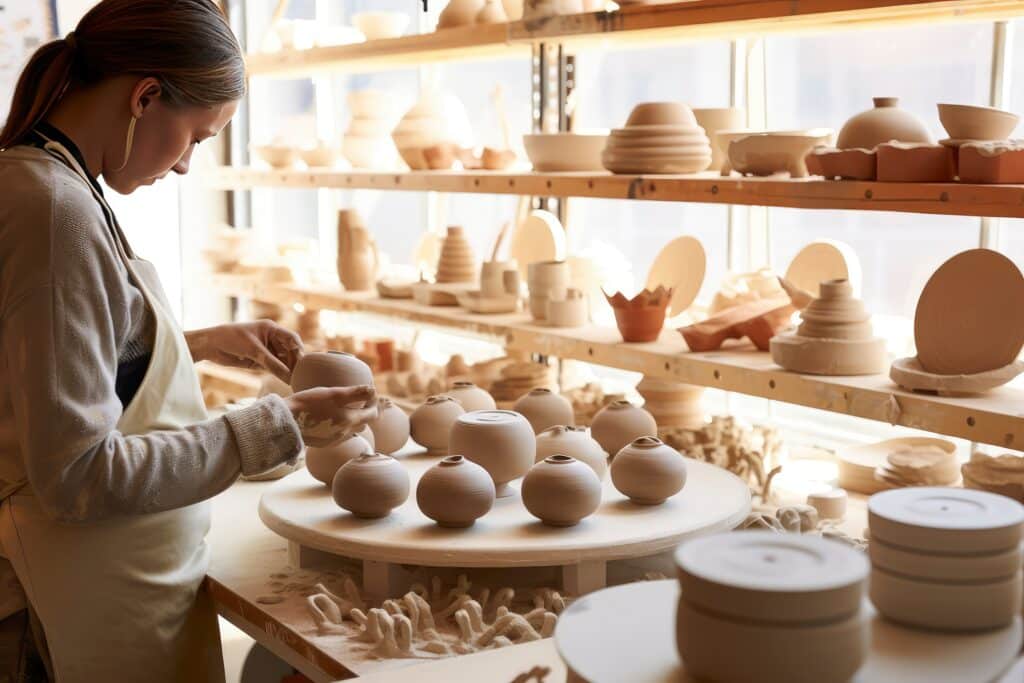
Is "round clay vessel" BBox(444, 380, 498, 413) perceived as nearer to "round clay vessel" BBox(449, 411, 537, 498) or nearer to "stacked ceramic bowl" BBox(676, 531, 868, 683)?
"round clay vessel" BBox(449, 411, 537, 498)

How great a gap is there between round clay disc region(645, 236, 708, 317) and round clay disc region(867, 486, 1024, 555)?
6.43 feet

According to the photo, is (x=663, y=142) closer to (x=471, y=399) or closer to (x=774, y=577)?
(x=471, y=399)

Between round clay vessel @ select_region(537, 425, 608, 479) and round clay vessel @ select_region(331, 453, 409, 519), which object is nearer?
round clay vessel @ select_region(331, 453, 409, 519)

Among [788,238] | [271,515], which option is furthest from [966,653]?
[788,238]

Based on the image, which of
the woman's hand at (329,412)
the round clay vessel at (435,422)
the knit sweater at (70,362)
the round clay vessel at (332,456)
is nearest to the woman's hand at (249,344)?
the round clay vessel at (332,456)

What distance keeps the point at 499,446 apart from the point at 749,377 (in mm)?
704

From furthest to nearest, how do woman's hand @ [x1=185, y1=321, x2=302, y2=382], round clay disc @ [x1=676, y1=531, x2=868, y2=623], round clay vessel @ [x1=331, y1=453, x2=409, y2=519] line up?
woman's hand @ [x1=185, y1=321, x2=302, y2=382] → round clay vessel @ [x1=331, y1=453, x2=409, y2=519] → round clay disc @ [x1=676, y1=531, x2=868, y2=623]

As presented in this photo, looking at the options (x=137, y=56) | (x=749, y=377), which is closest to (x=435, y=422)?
(x=749, y=377)

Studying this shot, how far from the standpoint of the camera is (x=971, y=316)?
2.18 metres

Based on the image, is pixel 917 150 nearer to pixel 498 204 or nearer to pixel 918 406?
pixel 918 406

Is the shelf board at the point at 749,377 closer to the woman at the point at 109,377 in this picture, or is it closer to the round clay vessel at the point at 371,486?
the round clay vessel at the point at 371,486

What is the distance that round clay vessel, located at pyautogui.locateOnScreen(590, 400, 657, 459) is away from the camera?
224 cm

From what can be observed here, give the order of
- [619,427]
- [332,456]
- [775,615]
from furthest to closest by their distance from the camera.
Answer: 1. [619,427]
2. [332,456]
3. [775,615]

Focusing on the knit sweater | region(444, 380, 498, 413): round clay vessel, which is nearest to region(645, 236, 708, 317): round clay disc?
region(444, 380, 498, 413): round clay vessel
